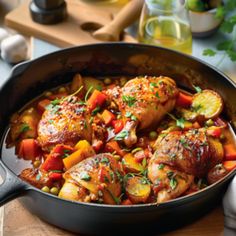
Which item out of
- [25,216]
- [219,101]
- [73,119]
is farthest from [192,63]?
[25,216]

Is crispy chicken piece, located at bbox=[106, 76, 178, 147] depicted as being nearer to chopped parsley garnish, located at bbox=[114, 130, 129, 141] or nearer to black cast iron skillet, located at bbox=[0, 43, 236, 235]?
chopped parsley garnish, located at bbox=[114, 130, 129, 141]

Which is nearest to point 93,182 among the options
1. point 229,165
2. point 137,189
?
point 137,189

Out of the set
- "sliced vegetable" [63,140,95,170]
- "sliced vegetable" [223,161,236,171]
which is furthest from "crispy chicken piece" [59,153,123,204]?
"sliced vegetable" [223,161,236,171]

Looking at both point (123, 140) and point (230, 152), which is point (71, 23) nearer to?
point (123, 140)

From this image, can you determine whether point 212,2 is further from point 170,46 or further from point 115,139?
point 115,139

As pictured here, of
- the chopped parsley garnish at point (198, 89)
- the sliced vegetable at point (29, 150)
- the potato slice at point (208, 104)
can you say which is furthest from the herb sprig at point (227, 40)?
the sliced vegetable at point (29, 150)
